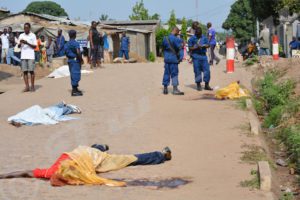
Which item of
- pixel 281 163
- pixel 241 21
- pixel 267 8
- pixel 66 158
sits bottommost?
pixel 281 163

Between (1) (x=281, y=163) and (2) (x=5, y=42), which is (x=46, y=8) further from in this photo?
(1) (x=281, y=163)

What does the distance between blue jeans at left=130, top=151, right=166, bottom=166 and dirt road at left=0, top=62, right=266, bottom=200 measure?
4.6 inches

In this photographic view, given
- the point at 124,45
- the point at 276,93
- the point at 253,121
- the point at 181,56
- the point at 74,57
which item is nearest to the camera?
the point at 253,121

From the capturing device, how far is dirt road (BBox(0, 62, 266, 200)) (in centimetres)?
599

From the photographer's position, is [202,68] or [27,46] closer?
[27,46]

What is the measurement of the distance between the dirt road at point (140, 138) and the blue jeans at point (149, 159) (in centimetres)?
12

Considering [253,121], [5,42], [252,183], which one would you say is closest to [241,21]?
[5,42]

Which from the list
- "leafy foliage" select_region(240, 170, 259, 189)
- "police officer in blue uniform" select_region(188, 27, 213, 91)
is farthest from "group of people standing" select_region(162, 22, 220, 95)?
"leafy foliage" select_region(240, 170, 259, 189)

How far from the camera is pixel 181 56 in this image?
1314 centimetres

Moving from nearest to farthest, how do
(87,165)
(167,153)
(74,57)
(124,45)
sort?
(87,165) → (167,153) → (74,57) → (124,45)

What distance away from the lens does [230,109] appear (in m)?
10.9

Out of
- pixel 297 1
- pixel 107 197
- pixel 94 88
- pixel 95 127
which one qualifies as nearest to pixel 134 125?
pixel 95 127

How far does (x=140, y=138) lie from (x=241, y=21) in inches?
2944

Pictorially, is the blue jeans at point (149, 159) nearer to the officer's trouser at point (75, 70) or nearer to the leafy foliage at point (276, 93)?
the leafy foliage at point (276, 93)
